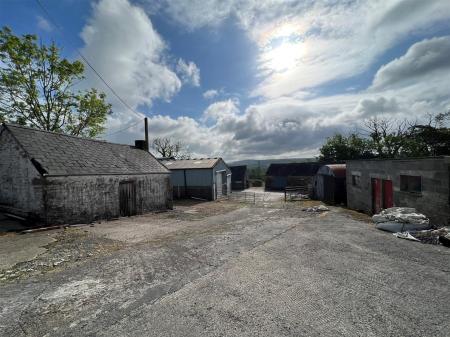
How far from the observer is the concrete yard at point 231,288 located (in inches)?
142

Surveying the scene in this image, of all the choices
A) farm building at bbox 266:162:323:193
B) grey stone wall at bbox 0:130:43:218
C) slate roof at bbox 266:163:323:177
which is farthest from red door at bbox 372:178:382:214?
slate roof at bbox 266:163:323:177

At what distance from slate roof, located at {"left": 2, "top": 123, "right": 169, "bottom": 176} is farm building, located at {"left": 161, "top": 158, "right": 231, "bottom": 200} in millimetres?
8272

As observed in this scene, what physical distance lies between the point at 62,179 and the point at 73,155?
2.48 metres

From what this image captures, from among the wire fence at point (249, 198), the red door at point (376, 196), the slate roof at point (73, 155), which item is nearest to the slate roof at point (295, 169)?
the wire fence at point (249, 198)

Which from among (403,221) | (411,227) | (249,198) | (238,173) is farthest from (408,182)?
(238,173)

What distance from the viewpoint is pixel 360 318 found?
374cm

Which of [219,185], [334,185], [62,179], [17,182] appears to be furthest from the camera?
[219,185]

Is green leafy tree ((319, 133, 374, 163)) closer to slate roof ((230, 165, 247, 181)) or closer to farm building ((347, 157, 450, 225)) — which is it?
slate roof ((230, 165, 247, 181))

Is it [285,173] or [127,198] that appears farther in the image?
[285,173]

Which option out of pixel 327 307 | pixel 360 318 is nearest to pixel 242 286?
pixel 327 307

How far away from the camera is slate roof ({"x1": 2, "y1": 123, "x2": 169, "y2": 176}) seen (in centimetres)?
1200

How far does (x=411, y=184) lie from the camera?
10633 millimetres

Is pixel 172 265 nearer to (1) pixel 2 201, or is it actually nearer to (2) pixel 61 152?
(2) pixel 61 152

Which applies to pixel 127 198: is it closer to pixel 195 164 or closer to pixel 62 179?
pixel 62 179
